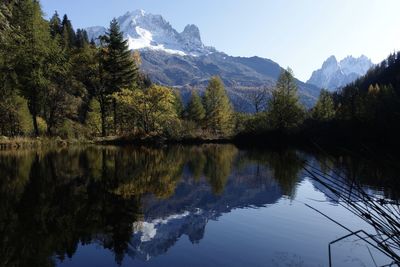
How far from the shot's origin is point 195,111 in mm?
82625

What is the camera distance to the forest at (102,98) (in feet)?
145

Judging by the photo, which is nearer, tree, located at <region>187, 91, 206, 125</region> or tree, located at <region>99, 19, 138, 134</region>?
tree, located at <region>99, 19, 138, 134</region>

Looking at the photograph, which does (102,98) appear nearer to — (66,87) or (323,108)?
(66,87)

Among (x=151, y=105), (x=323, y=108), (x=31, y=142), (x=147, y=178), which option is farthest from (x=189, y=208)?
(x=323, y=108)

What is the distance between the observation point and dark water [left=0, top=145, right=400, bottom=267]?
9.34 metres

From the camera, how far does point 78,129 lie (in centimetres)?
5209

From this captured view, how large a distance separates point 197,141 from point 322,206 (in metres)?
42.7

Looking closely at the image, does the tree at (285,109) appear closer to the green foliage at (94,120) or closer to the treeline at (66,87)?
the treeline at (66,87)

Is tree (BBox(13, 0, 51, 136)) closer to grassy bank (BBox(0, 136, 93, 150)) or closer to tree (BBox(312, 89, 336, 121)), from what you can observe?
grassy bank (BBox(0, 136, 93, 150))

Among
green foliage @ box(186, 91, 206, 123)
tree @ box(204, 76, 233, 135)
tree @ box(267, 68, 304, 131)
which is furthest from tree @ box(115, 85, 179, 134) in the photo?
green foliage @ box(186, 91, 206, 123)

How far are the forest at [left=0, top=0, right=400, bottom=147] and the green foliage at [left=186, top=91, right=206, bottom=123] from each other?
7436 mm

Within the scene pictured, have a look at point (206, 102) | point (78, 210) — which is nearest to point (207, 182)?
point (78, 210)

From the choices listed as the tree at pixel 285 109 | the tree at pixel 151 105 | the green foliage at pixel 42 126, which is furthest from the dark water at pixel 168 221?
the tree at pixel 285 109

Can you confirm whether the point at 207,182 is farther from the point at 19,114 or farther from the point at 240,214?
the point at 19,114
